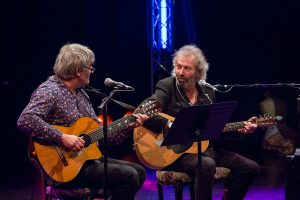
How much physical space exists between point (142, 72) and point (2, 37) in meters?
2.85

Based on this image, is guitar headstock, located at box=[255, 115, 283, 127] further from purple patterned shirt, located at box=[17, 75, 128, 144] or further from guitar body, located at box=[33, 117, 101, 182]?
guitar body, located at box=[33, 117, 101, 182]

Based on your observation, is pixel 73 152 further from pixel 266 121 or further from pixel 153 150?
pixel 266 121

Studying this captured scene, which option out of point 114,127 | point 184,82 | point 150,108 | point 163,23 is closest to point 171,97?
point 184,82

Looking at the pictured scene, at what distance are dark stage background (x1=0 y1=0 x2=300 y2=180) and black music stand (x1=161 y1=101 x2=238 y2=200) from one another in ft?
18.8

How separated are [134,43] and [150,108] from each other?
604 cm

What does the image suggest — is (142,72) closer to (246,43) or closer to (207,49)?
(207,49)

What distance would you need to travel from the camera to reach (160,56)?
9172 mm

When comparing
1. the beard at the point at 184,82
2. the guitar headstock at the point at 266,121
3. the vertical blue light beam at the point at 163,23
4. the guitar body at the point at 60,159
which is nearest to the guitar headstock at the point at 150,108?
the beard at the point at 184,82

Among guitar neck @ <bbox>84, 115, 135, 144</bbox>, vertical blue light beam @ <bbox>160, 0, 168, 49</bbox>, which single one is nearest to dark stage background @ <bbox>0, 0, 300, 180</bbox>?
vertical blue light beam @ <bbox>160, 0, 168, 49</bbox>

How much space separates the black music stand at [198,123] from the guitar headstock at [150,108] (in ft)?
1.86

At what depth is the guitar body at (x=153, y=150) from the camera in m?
4.94

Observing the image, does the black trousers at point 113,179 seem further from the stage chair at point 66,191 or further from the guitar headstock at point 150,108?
the guitar headstock at point 150,108

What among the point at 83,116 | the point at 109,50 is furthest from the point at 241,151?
the point at 83,116

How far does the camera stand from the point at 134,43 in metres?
10.6
